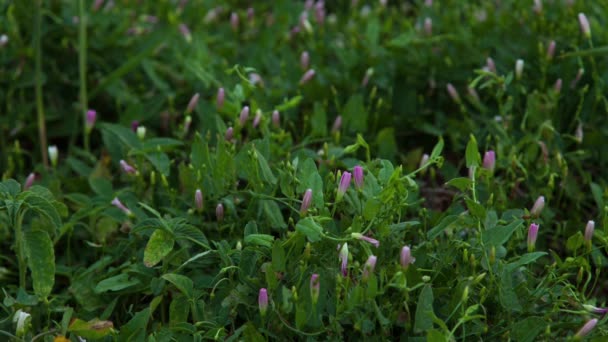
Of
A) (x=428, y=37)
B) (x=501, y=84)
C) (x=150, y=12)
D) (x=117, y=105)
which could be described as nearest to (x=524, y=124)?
(x=501, y=84)

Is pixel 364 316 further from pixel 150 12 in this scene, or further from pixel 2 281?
pixel 150 12

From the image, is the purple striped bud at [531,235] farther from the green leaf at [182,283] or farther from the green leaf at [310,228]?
the green leaf at [182,283]

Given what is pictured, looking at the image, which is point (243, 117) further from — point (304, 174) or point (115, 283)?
point (115, 283)

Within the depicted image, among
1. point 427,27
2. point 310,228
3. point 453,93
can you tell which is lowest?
point 453,93

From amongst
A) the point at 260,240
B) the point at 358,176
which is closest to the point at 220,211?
the point at 260,240

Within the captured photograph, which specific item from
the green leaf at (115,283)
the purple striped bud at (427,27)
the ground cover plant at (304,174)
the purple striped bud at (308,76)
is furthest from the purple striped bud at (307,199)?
the purple striped bud at (427,27)
